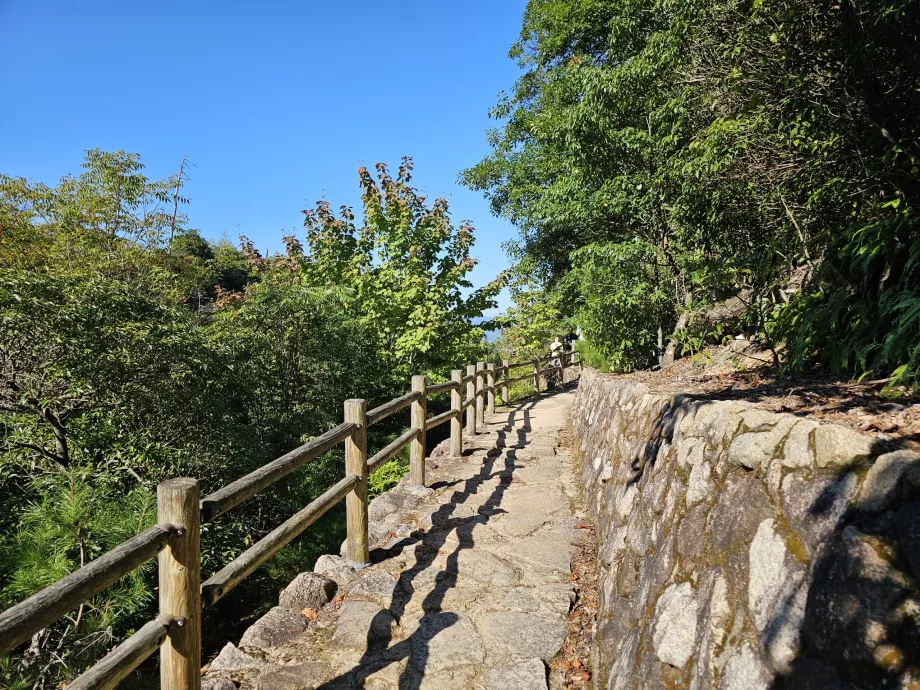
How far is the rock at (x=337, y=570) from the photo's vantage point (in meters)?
3.80

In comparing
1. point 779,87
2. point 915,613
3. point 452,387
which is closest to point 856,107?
point 779,87

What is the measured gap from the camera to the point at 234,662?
9.30 ft

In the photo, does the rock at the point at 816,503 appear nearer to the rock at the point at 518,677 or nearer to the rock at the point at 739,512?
the rock at the point at 739,512

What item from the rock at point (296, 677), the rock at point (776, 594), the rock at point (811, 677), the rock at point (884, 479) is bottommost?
the rock at point (296, 677)

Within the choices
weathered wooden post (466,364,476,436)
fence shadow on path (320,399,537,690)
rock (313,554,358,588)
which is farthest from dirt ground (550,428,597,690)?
weathered wooden post (466,364,476,436)

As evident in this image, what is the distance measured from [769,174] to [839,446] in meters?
3.60

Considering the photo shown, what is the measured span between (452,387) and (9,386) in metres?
4.82

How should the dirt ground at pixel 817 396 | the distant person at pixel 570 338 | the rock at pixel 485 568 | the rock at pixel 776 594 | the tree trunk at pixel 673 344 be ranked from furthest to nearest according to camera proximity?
the distant person at pixel 570 338 < the tree trunk at pixel 673 344 < the rock at pixel 485 568 < the dirt ground at pixel 817 396 < the rock at pixel 776 594

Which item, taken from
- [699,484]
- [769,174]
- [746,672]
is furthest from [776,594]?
[769,174]

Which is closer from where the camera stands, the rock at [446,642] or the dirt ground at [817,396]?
the dirt ground at [817,396]

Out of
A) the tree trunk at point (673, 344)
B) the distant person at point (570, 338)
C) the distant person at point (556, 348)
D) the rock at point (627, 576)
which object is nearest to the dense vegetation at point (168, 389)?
the rock at point (627, 576)

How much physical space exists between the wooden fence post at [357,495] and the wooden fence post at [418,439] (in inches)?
59.9

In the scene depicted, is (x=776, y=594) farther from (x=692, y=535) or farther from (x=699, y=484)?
(x=699, y=484)

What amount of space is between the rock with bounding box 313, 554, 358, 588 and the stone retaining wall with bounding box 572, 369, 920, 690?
69.2 inches
